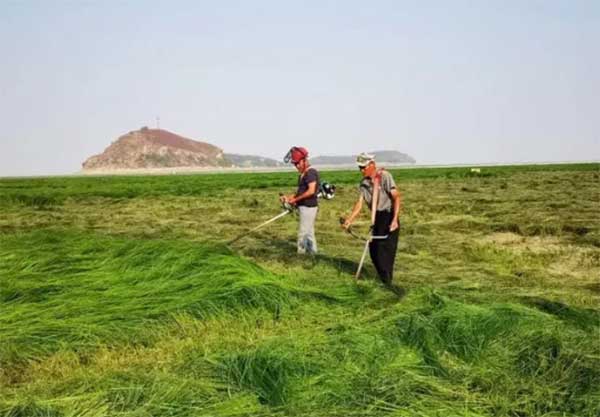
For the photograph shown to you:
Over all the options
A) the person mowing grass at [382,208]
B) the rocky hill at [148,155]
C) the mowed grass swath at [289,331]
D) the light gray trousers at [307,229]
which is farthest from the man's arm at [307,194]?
the rocky hill at [148,155]

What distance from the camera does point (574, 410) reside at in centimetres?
319

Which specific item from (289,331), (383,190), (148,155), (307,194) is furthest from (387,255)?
(148,155)

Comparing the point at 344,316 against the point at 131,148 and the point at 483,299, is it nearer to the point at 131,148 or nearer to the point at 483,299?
the point at 483,299

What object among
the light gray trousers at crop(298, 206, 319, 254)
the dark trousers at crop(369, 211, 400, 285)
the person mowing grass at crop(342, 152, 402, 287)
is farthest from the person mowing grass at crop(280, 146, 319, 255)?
the dark trousers at crop(369, 211, 400, 285)

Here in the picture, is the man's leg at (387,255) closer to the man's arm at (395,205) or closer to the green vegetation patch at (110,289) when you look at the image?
the man's arm at (395,205)

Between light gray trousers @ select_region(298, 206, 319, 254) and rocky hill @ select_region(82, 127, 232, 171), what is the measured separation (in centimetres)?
15056

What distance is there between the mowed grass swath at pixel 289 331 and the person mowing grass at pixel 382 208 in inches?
12.3

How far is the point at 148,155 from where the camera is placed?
156m

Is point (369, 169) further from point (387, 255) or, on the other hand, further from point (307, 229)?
point (307, 229)

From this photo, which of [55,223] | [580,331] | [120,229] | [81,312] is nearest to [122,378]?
[81,312]

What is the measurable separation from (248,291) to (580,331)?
2.76 m

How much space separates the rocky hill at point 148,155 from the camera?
155 m

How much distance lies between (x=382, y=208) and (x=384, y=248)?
0.44 metres

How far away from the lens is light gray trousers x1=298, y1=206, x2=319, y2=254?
792 centimetres
